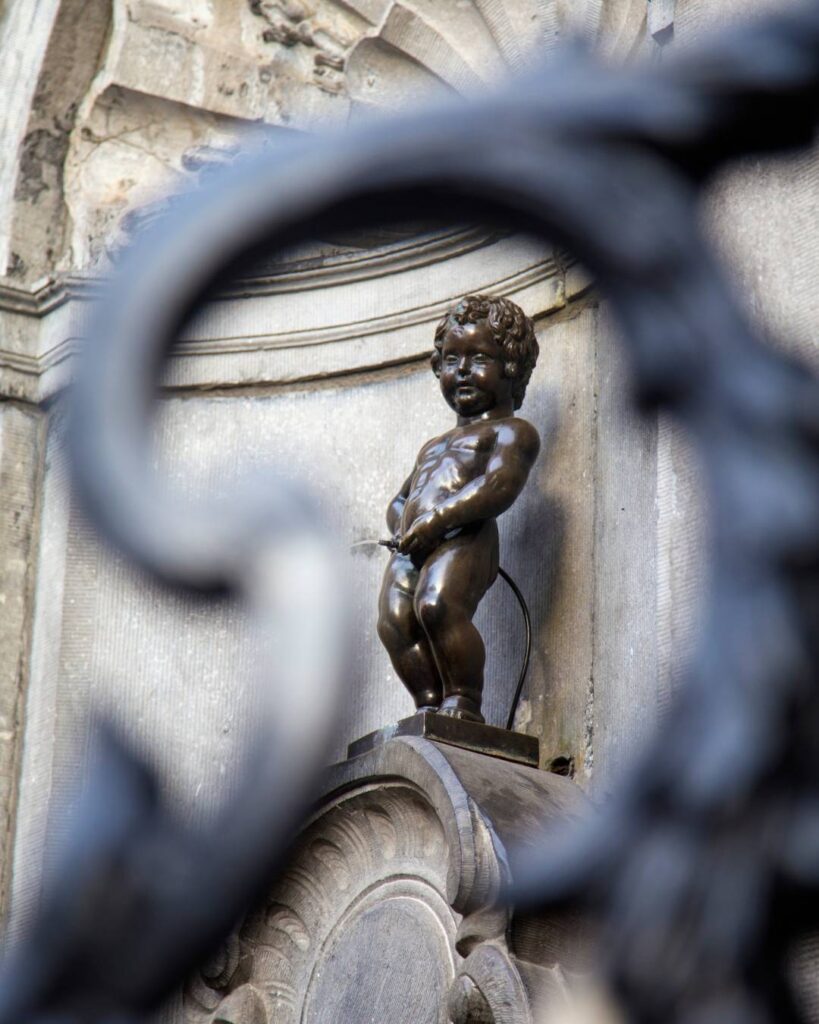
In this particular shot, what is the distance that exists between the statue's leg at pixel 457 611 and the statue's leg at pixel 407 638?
0.13ft

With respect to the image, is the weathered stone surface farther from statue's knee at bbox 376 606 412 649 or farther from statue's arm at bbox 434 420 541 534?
statue's arm at bbox 434 420 541 534

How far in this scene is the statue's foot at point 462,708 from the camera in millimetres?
3756

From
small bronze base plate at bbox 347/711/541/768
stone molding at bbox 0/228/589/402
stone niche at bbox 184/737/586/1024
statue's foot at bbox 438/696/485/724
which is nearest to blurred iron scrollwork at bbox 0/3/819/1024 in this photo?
stone niche at bbox 184/737/586/1024

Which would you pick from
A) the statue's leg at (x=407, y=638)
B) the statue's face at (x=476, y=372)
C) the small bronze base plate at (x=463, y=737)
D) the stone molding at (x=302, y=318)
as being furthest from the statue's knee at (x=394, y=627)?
the stone molding at (x=302, y=318)

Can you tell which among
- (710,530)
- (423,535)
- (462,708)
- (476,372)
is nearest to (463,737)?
(462,708)

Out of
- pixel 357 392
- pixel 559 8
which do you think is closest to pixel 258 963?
pixel 357 392

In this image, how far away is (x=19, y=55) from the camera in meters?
5.20

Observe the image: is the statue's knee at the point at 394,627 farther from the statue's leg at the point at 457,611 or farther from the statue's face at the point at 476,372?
the statue's face at the point at 476,372

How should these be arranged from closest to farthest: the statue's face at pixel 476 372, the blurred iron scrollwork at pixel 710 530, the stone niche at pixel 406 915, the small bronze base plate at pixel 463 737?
the blurred iron scrollwork at pixel 710 530, the stone niche at pixel 406 915, the small bronze base plate at pixel 463 737, the statue's face at pixel 476 372

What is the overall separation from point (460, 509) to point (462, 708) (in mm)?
395

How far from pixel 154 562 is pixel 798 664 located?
0.19 meters

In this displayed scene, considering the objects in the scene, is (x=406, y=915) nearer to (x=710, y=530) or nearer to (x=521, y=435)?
(x=521, y=435)

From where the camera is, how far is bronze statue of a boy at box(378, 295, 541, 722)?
3832 millimetres

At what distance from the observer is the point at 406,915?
3.56 meters
